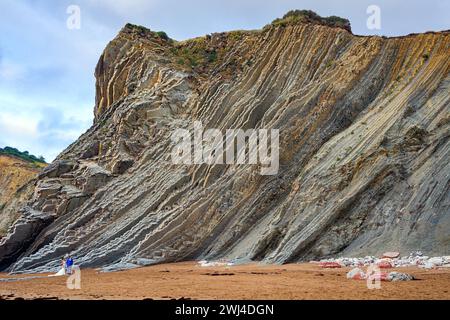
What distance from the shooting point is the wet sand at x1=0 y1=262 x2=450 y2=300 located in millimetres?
12805

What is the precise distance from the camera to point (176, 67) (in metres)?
41.3

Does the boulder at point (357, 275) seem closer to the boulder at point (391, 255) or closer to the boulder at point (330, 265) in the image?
the boulder at point (330, 265)

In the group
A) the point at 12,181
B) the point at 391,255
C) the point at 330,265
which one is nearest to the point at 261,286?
the point at 330,265

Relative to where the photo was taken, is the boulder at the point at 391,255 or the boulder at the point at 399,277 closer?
the boulder at the point at 399,277

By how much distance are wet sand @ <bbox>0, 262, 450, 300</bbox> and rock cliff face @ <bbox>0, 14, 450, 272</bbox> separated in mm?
3506

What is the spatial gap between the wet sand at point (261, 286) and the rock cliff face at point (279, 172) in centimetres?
351

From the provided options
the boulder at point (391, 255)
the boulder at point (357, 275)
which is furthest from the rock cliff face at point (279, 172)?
the boulder at point (357, 275)

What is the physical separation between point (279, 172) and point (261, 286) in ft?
44.4

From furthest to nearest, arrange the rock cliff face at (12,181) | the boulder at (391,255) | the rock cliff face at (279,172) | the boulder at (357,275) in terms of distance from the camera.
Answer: the rock cliff face at (12,181) < the rock cliff face at (279,172) < the boulder at (391,255) < the boulder at (357,275)

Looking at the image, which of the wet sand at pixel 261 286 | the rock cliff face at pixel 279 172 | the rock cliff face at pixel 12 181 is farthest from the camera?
the rock cliff face at pixel 12 181

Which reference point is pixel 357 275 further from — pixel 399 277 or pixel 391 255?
pixel 391 255

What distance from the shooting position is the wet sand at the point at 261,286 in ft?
42.0

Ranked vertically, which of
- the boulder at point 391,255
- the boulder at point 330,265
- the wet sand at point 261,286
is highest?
the boulder at point 391,255
